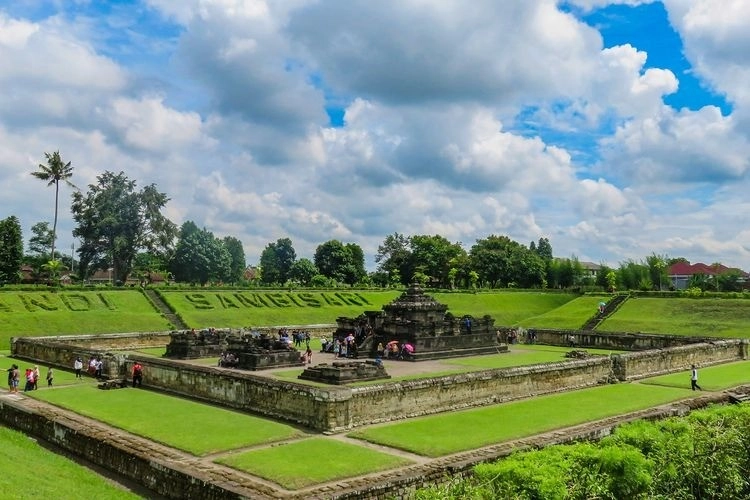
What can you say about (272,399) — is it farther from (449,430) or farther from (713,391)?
(713,391)

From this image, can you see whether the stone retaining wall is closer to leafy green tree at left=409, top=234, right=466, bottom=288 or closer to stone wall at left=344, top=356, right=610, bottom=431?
stone wall at left=344, top=356, right=610, bottom=431

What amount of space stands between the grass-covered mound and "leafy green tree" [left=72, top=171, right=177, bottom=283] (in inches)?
628

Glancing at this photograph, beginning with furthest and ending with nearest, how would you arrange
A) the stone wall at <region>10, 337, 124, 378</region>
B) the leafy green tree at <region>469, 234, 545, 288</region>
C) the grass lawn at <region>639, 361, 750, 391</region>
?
the leafy green tree at <region>469, 234, 545, 288</region>, the stone wall at <region>10, 337, 124, 378</region>, the grass lawn at <region>639, 361, 750, 391</region>

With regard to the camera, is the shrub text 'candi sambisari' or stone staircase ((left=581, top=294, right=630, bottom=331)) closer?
stone staircase ((left=581, top=294, right=630, bottom=331))

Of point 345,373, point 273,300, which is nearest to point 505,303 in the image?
point 273,300

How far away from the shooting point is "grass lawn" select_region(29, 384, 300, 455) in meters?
13.1

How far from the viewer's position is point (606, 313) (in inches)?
1725

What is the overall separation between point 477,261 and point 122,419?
63.4m

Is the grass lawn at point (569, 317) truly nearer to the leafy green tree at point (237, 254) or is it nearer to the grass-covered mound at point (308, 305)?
the grass-covered mound at point (308, 305)

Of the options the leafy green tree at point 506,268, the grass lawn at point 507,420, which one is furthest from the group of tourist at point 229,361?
the leafy green tree at point 506,268

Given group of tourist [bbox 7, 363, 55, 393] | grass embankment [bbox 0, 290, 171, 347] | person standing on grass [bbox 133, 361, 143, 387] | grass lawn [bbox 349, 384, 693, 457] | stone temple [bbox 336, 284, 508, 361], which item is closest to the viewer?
grass lawn [bbox 349, 384, 693, 457]

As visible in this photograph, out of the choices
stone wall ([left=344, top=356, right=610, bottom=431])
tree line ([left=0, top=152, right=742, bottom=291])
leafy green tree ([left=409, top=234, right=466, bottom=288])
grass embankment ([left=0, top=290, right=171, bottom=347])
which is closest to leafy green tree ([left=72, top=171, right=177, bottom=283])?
tree line ([left=0, top=152, right=742, bottom=291])

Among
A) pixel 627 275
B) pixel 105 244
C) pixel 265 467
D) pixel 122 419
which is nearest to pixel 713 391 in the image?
pixel 265 467

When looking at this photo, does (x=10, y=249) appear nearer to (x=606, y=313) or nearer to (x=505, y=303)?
(x=505, y=303)
